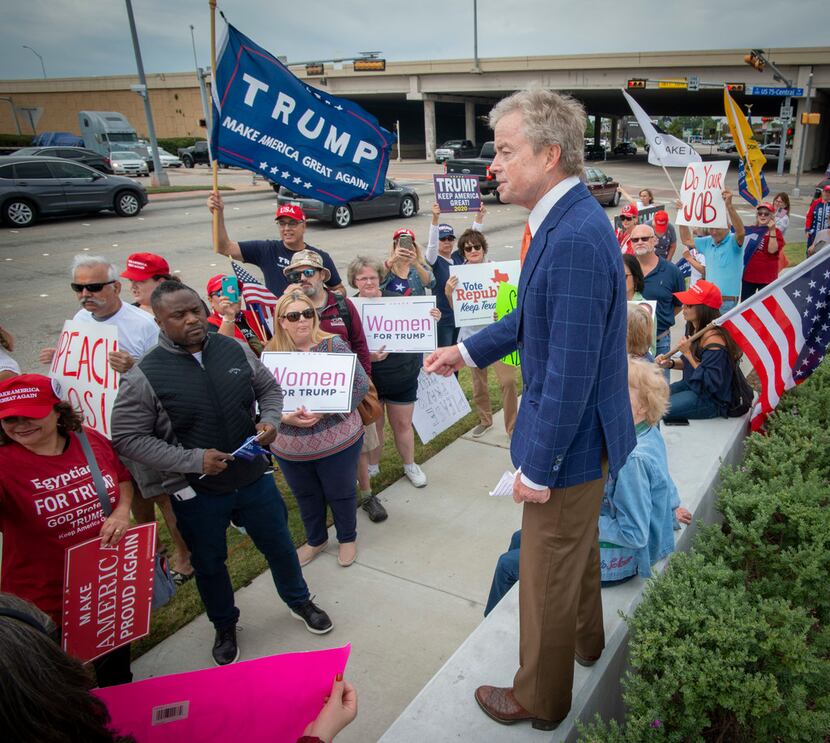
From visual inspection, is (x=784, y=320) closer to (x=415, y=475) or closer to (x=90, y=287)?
(x=415, y=475)

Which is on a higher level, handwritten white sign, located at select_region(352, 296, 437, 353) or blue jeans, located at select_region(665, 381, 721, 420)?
handwritten white sign, located at select_region(352, 296, 437, 353)

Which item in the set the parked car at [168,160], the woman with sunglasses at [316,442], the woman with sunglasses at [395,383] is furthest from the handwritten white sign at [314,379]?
the parked car at [168,160]

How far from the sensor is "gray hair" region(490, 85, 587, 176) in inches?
74.0

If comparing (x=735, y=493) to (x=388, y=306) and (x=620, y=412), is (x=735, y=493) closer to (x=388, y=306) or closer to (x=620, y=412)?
(x=620, y=412)

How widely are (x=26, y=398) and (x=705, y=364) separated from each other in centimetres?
459

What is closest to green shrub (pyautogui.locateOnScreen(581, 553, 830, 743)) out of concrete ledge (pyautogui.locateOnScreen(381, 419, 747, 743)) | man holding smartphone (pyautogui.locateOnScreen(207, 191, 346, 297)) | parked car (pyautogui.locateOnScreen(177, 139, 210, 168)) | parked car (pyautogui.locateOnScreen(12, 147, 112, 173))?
concrete ledge (pyautogui.locateOnScreen(381, 419, 747, 743))

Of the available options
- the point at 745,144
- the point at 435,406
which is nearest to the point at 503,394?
the point at 435,406

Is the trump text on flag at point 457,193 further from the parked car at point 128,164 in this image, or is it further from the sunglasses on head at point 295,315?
the parked car at point 128,164

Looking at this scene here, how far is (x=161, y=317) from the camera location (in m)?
2.84

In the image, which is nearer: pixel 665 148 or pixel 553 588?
pixel 553 588

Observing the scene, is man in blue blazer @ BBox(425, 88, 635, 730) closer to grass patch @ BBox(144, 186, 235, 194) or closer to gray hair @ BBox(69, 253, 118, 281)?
gray hair @ BBox(69, 253, 118, 281)

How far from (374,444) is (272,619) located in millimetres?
1623

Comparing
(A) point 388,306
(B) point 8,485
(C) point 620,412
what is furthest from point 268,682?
(A) point 388,306

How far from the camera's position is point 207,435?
2.97 m
